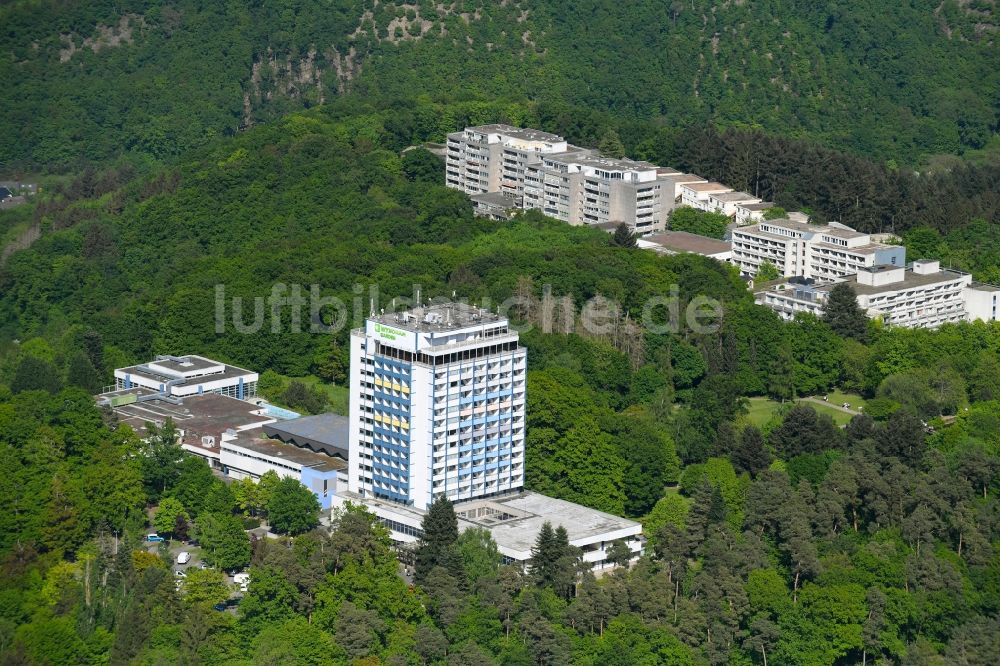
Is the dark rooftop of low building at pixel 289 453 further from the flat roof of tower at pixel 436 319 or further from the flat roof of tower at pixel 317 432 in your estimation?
the flat roof of tower at pixel 436 319

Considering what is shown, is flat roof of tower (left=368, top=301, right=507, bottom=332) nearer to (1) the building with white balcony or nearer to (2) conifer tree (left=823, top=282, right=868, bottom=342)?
(2) conifer tree (left=823, top=282, right=868, bottom=342)

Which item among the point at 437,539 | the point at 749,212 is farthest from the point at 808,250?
the point at 437,539

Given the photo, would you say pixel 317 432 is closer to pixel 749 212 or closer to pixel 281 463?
pixel 281 463

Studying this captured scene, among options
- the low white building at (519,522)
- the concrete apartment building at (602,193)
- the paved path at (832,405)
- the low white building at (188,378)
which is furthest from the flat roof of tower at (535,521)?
the concrete apartment building at (602,193)

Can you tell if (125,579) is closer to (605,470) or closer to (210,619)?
(210,619)

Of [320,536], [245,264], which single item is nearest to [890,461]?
[320,536]
